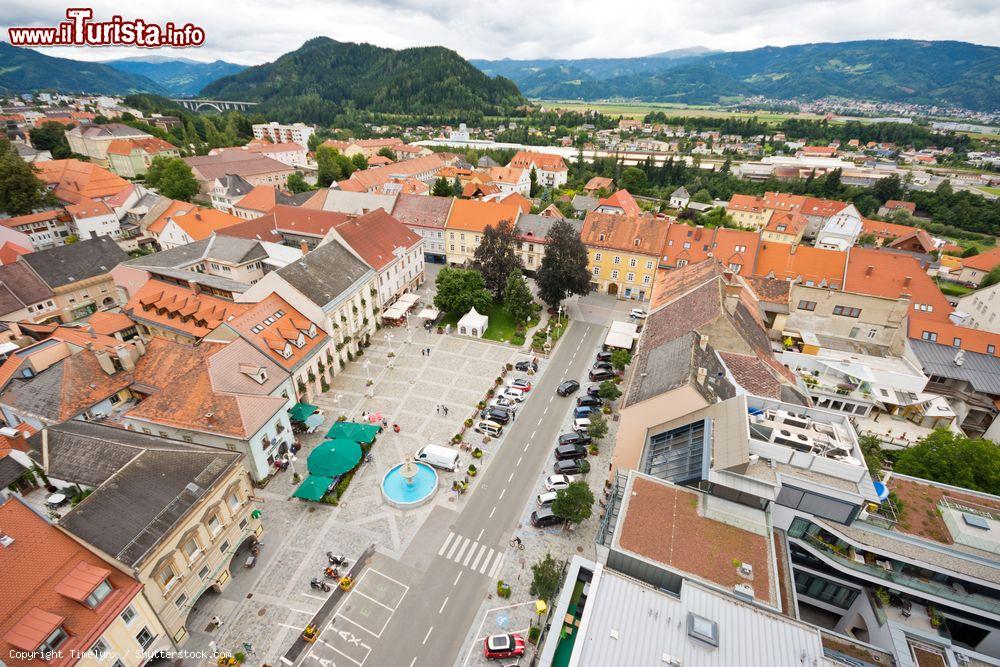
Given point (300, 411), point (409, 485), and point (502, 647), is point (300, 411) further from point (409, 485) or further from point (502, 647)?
point (502, 647)

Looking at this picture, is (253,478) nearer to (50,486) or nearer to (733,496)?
(50,486)

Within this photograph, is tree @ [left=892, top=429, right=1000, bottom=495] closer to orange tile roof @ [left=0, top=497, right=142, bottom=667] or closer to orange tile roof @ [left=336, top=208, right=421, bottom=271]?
orange tile roof @ [left=0, top=497, right=142, bottom=667]

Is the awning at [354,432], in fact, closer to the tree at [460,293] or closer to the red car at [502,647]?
the red car at [502,647]

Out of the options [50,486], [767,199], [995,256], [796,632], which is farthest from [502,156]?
[796,632]

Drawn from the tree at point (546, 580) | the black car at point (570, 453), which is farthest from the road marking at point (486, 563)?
the black car at point (570, 453)

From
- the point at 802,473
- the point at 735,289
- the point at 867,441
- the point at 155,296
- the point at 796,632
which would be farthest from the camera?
the point at 155,296

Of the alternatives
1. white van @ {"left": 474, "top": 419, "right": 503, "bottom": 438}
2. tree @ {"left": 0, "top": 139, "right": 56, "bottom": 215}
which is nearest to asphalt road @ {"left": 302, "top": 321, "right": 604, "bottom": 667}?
white van @ {"left": 474, "top": 419, "right": 503, "bottom": 438}

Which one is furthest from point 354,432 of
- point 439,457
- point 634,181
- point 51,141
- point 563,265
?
point 51,141
